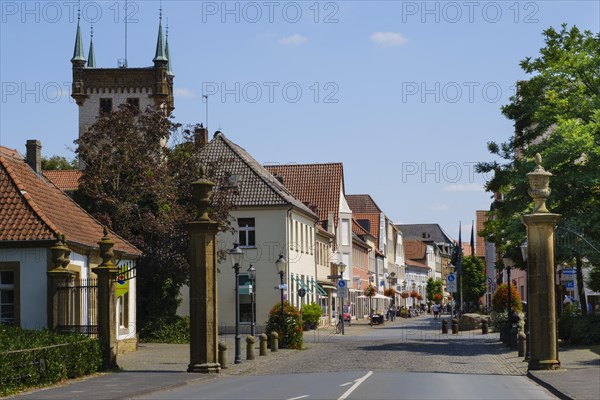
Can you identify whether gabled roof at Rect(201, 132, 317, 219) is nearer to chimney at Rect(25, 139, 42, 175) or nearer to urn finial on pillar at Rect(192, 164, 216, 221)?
chimney at Rect(25, 139, 42, 175)

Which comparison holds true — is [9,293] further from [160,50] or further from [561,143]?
[160,50]

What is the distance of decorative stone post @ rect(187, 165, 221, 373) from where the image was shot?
27578 mm

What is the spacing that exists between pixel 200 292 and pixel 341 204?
58.0 metres

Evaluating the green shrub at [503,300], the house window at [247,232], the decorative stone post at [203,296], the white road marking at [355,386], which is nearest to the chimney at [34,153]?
the decorative stone post at [203,296]

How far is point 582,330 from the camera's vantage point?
121 feet

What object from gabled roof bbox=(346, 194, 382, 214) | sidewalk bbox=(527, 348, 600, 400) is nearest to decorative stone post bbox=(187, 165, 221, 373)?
sidewalk bbox=(527, 348, 600, 400)

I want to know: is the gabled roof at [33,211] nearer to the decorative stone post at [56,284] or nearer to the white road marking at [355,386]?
the decorative stone post at [56,284]

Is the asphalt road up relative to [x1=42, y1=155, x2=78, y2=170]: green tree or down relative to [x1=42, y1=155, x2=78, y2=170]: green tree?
down

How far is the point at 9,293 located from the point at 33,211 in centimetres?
252

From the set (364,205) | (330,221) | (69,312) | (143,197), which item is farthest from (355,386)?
(364,205)

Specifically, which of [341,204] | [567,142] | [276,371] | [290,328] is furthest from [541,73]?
[341,204]

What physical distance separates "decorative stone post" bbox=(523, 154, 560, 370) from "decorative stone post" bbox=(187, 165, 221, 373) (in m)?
7.95

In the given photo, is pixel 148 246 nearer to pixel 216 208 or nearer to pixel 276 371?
pixel 216 208

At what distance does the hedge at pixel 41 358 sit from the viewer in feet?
71.5
